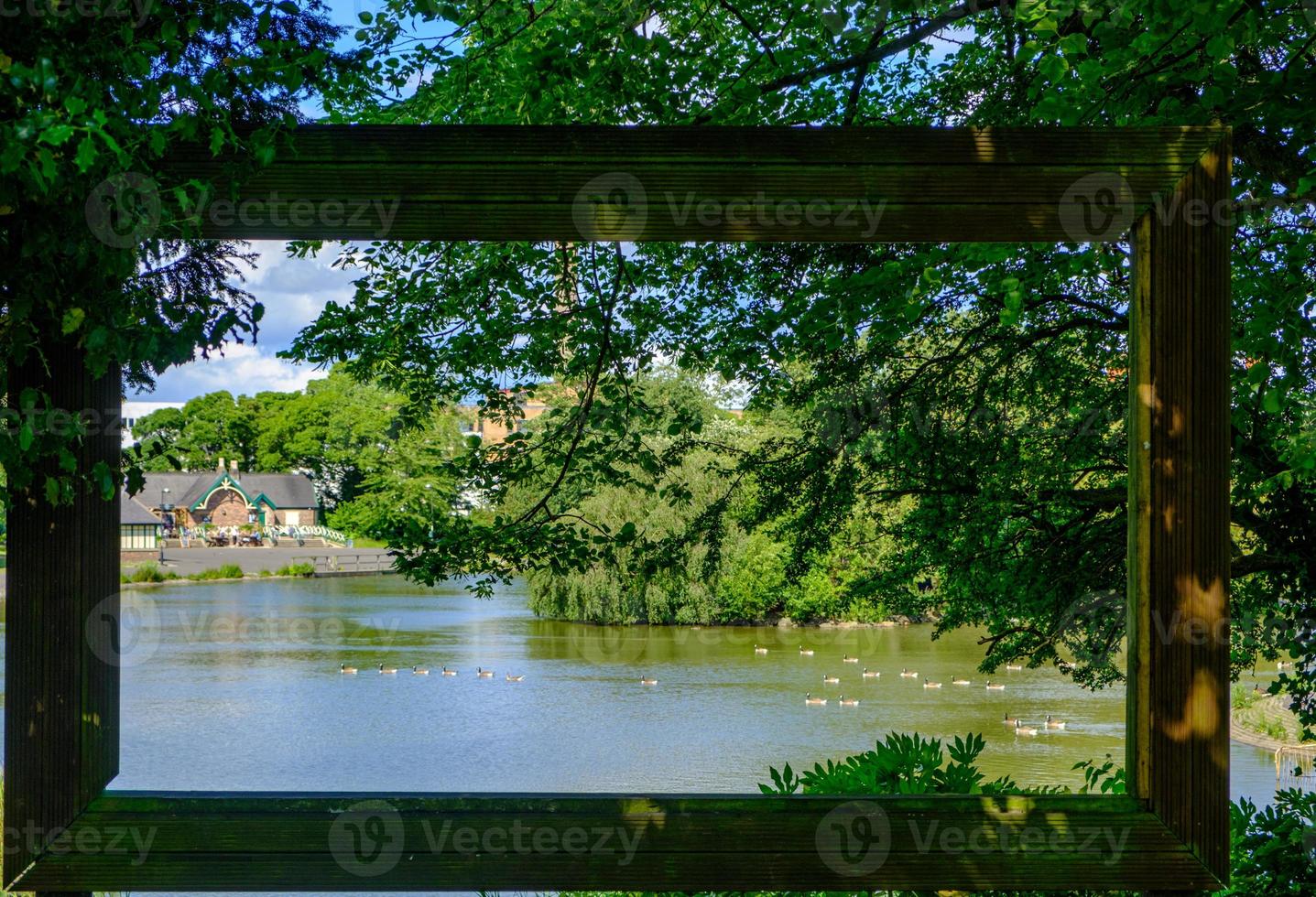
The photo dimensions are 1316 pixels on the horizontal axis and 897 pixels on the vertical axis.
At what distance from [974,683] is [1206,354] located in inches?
616

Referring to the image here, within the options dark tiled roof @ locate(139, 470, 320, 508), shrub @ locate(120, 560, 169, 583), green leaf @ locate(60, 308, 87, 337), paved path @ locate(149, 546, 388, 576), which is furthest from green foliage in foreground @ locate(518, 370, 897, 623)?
dark tiled roof @ locate(139, 470, 320, 508)

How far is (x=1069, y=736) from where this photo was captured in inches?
515

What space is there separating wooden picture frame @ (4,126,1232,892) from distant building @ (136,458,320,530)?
47152mm

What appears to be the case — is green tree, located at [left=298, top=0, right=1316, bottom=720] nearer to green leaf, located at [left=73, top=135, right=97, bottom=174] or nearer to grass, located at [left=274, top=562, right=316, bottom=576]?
green leaf, located at [left=73, top=135, right=97, bottom=174]

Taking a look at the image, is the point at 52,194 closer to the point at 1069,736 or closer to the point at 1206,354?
the point at 1206,354

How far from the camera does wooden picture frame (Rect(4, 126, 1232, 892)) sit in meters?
1.91

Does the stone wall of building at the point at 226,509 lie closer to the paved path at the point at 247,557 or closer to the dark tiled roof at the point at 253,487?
the dark tiled roof at the point at 253,487

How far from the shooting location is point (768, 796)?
6.64ft

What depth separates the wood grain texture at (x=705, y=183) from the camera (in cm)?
194

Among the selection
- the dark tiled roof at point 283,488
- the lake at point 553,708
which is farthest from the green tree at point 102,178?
the dark tiled roof at point 283,488

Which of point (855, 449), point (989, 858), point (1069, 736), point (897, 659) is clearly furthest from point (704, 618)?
point (989, 858)

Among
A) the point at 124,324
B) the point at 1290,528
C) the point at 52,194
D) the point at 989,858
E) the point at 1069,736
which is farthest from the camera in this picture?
the point at 1069,736

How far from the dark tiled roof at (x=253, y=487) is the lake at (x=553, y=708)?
25121mm

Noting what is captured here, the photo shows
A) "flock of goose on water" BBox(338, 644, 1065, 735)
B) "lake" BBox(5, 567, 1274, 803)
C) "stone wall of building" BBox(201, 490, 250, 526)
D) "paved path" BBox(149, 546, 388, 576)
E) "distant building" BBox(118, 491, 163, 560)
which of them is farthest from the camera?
"stone wall of building" BBox(201, 490, 250, 526)
